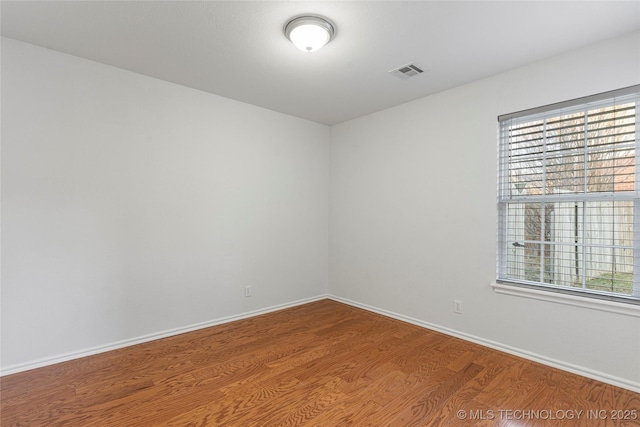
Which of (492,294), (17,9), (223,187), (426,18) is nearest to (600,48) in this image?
(426,18)

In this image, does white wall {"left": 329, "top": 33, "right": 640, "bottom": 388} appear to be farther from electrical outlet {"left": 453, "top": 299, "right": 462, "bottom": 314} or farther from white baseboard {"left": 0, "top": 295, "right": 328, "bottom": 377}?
white baseboard {"left": 0, "top": 295, "right": 328, "bottom": 377}

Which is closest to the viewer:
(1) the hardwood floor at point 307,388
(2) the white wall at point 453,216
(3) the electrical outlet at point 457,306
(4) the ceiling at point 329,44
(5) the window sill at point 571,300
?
(1) the hardwood floor at point 307,388

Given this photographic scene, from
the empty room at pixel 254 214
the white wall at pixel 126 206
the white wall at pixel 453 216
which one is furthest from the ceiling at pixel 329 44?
the white wall at pixel 126 206

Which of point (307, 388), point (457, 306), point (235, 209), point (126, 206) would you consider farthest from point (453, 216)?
point (126, 206)

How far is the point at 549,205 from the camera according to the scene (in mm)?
2689

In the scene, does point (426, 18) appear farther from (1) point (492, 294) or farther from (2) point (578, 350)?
(2) point (578, 350)

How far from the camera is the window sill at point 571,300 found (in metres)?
2.22

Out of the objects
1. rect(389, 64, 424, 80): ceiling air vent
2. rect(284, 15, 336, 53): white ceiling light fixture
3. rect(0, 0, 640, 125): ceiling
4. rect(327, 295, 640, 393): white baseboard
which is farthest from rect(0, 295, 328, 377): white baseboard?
rect(389, 64, 424, 80): ceiling air vent

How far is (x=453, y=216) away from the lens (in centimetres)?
323

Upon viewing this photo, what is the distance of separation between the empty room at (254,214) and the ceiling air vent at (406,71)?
3 centimetres

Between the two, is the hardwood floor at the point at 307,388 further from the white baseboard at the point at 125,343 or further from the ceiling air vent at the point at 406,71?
the ceiling air vent at the point at 406,71

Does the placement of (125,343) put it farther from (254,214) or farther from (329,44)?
(329,44)

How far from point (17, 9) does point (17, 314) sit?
7.22 ft

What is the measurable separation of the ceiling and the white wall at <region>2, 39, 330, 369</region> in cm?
34
